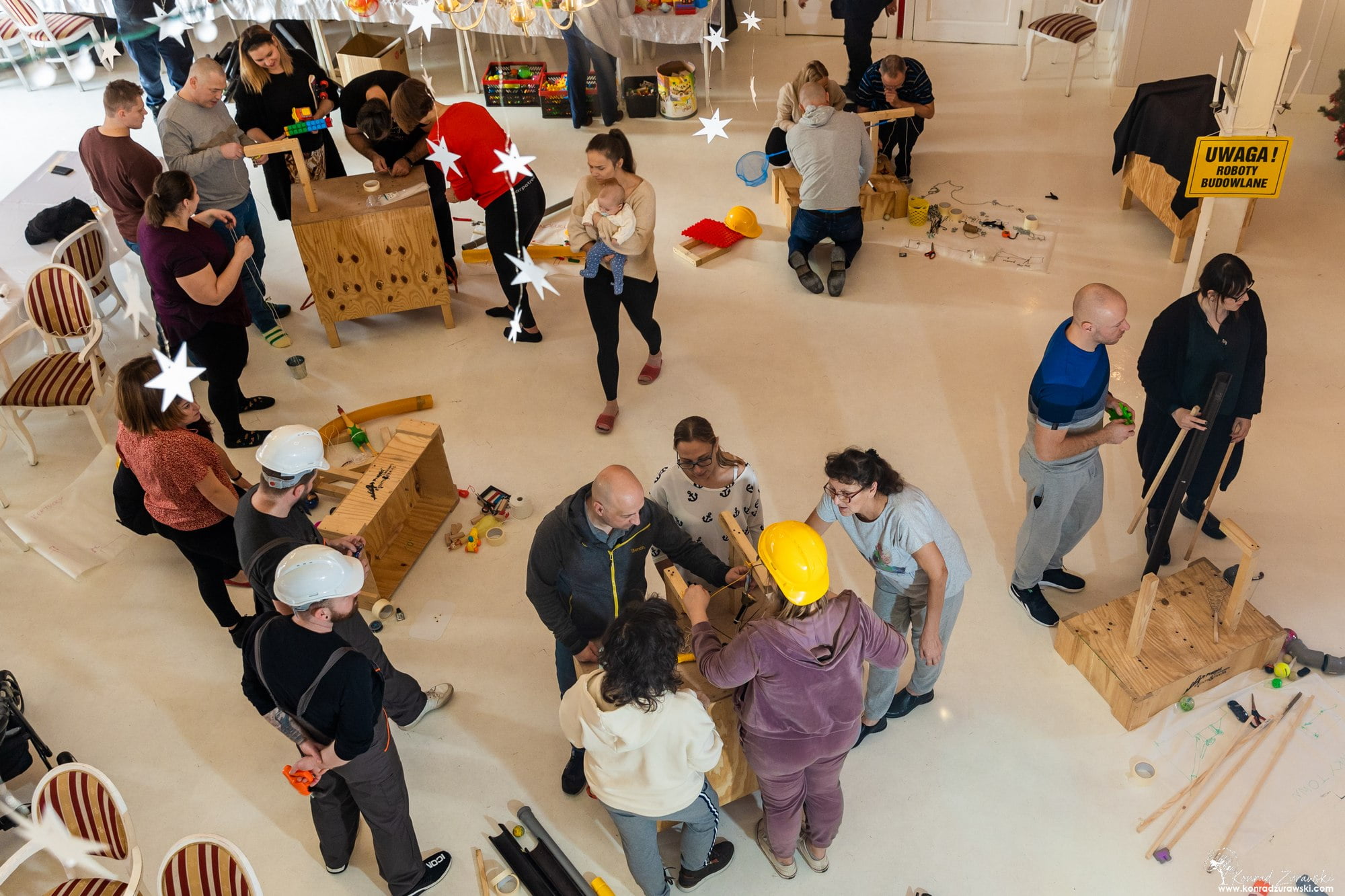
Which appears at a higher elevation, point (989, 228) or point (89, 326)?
point (89, 326)

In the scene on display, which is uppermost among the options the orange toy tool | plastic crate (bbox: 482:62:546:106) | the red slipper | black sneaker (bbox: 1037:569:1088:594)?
plastic crate (bbox: 482:62:546:106)

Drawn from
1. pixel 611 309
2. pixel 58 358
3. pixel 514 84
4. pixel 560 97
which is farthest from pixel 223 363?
pixel 514 84

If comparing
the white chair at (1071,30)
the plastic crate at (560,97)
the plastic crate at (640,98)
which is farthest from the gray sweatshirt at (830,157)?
the white chair at (1071,30)

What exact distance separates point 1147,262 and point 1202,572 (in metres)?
2.65

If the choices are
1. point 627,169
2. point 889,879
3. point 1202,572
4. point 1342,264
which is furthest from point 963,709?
point 1342,264

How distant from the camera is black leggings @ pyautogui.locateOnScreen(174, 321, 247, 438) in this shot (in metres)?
4.64

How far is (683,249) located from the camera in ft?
20.8

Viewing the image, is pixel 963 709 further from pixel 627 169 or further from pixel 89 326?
pixel 89 326

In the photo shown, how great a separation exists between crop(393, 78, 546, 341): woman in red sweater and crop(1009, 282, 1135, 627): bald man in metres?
2.69

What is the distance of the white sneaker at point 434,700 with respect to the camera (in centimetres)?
377

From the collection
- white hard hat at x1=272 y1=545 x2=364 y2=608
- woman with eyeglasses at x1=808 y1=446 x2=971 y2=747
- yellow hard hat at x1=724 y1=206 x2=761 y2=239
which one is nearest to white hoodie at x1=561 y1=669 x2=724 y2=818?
white hard hat at x1=272 y1=545 x2=364 y2=608

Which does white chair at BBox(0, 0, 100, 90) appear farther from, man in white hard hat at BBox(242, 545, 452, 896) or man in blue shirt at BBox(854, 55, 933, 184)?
man in white hard hat at BBox(242, 545, 452, 896)

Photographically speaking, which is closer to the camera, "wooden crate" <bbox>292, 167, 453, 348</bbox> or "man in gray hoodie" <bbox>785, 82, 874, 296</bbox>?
"wooden crate" <bbox>292, 167, 453, 348</bbox>

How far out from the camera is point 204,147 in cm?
524
